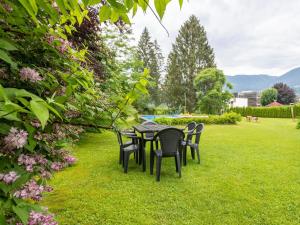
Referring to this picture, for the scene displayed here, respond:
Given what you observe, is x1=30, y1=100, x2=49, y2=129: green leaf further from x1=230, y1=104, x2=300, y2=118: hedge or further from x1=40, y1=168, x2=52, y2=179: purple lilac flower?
x1=230, y1=104, x2=300, y2=118: hedge

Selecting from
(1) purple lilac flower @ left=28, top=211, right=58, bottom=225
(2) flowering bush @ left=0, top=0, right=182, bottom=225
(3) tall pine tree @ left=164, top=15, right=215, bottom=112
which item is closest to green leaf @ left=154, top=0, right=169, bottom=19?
(2) flowering bush @ left=0, top=0, right=182, bottom=225

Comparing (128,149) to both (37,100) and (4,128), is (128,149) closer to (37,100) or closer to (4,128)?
(4,128)

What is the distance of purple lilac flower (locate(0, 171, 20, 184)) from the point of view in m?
0.65

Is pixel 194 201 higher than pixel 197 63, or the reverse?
pixel 197 63

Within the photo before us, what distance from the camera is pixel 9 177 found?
0.66m

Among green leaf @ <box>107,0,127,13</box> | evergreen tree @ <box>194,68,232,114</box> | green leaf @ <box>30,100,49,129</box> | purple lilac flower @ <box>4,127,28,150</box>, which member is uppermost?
evergreen tree @ <box>194,68,232,114</box>

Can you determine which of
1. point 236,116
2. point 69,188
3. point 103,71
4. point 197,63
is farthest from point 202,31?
point 69,188

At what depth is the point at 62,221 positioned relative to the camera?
261 cm

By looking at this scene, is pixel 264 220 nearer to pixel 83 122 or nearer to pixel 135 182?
pixel 135 182

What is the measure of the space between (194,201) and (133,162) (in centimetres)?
233

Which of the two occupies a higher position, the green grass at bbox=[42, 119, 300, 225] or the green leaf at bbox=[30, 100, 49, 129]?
the green leaf at bbox=[30, 100, 49, 129]

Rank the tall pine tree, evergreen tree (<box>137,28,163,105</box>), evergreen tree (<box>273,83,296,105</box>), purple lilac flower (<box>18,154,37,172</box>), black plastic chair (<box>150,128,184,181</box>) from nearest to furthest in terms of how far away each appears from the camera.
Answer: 1. purple lilac flower (<box>18,154,37,172</box>)
2. black plastic chair (<box>150,128,184,181</box>)
3. the tall pine tree
4. evergreen tree (<box>137,28,163,105</box>)
5. evergreen tree (<box>273,83,296,105</box>)

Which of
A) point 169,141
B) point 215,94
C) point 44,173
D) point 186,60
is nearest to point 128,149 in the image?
point 169,141

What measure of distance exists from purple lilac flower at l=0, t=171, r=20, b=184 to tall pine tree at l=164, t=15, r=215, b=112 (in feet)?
97.5
